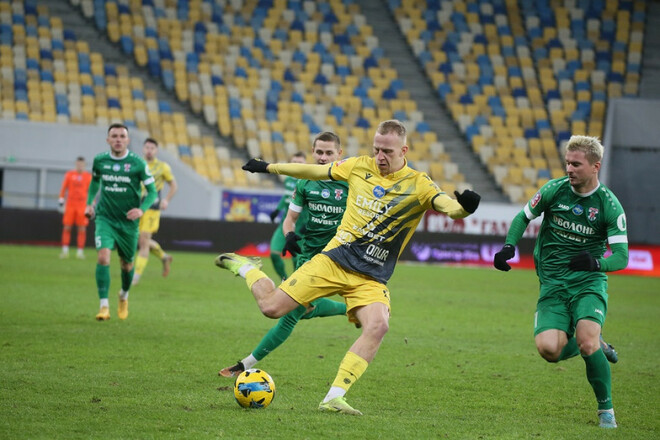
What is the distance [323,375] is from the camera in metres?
8.58

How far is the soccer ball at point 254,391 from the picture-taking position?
682 centimetres

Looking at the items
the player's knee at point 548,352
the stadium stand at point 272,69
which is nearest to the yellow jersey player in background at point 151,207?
the player's knee at point 548,352

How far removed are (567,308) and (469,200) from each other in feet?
5.16

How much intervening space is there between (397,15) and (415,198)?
103ft

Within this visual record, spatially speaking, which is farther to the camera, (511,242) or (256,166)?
(511,242)

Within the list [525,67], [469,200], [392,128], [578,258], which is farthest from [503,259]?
[525,67]

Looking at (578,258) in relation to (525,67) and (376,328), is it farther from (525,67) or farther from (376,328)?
(525,67)

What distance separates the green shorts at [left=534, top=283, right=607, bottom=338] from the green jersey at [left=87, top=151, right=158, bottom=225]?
6.34m

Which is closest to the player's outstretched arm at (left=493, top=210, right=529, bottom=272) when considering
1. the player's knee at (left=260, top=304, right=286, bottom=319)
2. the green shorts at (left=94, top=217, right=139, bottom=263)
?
the player's knee at (left=260, top=304, right=286, bottom=319)

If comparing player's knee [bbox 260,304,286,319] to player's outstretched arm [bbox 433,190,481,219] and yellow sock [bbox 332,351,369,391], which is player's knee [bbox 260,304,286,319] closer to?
yellow sock [bbox 332,351,369,391]

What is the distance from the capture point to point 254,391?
684cm

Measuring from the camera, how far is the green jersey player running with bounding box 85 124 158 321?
11773mm

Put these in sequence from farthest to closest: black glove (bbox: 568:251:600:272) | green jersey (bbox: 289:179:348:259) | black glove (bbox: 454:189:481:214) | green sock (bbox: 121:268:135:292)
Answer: green sock (bbox: 121:268:135:292) < green jersey (bbox: 289:179:348:259) < black glove (bbox: 568:251:600:272) < black glove (bbox: 454:189:481:214)

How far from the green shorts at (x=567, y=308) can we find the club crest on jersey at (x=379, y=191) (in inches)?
59.6
